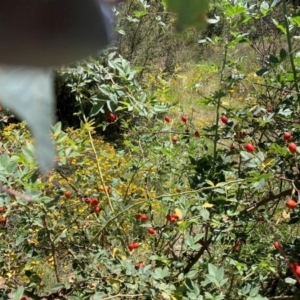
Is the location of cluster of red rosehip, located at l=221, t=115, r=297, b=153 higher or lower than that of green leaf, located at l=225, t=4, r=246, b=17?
lower

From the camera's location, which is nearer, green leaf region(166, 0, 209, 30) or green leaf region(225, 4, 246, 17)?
green leaf region(166, 0, 209, 30)

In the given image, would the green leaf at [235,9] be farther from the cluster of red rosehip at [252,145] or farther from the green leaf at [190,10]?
the green leaf at [190,10]

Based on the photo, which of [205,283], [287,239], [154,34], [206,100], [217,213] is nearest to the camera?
[205,283]

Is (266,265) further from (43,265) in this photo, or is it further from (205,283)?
(43,265)

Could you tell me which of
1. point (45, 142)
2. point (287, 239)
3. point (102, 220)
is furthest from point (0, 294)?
point (287, 239)

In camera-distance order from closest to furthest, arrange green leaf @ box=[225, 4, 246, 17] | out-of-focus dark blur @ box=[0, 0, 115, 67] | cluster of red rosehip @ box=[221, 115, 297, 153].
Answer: out-of-focus dark blur @ box=[0, 0, 115, 67], cluster of red rosehip @ box=[221, 115, 297, 153], green leaf @ box=[225, 4, 246, 17]

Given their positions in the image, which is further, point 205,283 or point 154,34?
point 154,34

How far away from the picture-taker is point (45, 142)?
19 cm

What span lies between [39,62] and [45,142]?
0.04 meters

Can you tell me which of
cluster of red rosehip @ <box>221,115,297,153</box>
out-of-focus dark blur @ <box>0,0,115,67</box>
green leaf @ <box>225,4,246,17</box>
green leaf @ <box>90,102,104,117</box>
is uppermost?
green leaf @ <box>225,4,246,17</box>

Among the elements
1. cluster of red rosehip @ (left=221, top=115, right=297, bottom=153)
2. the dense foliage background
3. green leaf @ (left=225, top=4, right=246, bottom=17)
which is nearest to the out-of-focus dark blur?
the dense foliage background

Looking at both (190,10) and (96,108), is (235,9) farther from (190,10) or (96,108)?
(190,10)

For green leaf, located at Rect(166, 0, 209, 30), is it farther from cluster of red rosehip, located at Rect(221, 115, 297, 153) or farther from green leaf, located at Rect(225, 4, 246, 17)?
green leaf, located at Rect(225, 4, 246, 17)

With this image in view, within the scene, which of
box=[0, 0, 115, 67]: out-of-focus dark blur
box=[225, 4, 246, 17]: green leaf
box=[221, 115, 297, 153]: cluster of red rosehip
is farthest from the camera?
box=[225, 4, 246, 17]: green leaf
